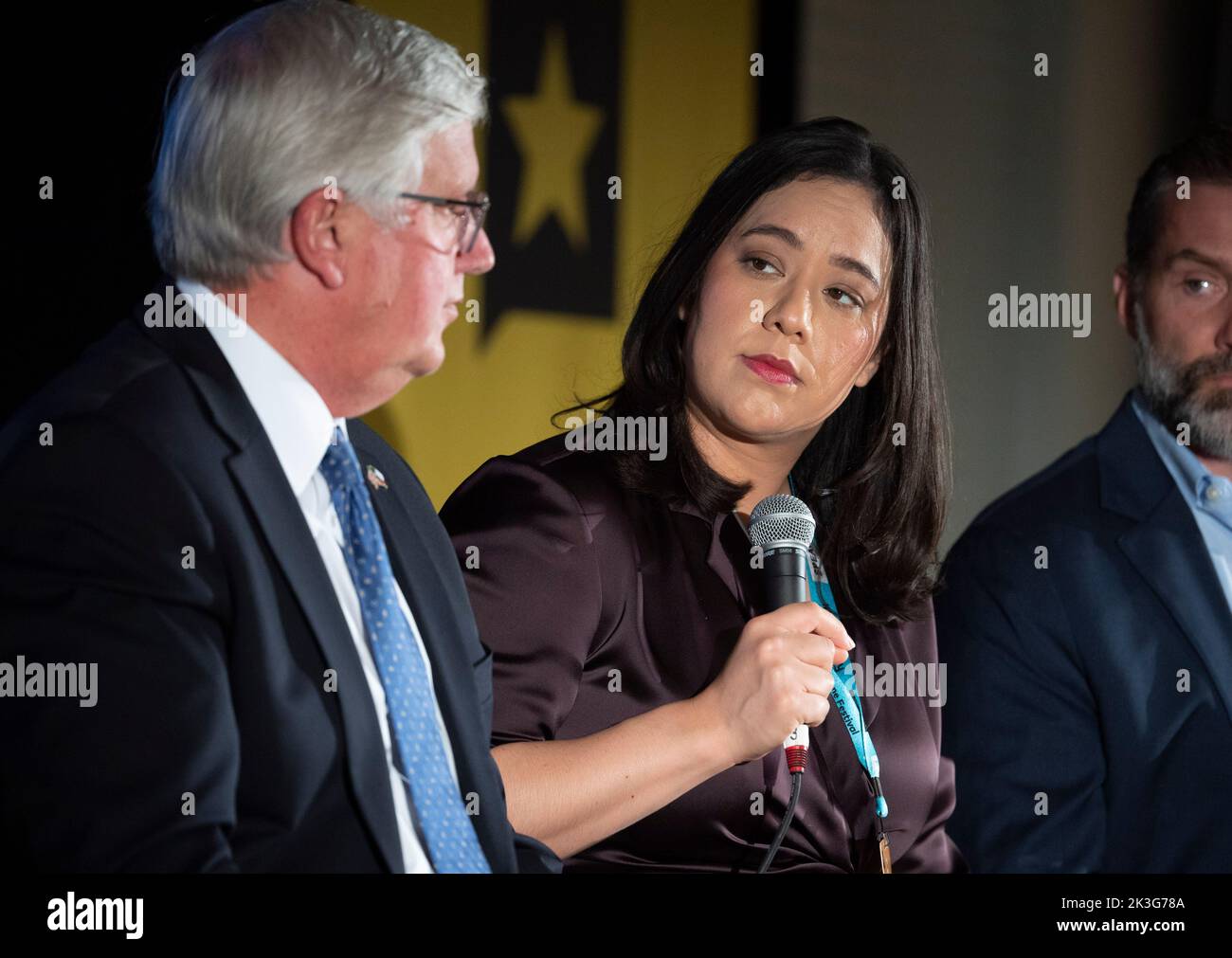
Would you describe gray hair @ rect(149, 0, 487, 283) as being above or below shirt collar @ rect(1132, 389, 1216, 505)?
above

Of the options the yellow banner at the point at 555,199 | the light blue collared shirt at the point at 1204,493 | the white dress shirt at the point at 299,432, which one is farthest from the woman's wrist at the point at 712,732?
the light blue collared shirt at the point at 1204,493

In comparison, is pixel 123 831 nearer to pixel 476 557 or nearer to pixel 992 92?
pixel 476 557

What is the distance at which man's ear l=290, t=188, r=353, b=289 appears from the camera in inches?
69.0

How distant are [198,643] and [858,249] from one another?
52.3 inches

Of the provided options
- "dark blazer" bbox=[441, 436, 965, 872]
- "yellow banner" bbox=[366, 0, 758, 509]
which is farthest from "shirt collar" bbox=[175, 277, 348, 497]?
"yellow banner" bbox=[366, 0, 758, 509]

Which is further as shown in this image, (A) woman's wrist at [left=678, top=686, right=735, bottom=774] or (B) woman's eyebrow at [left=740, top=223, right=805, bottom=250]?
(B) woman's eyebrow at [left=740, top=223, right=805, bottom=250]

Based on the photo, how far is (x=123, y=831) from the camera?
1.49 m

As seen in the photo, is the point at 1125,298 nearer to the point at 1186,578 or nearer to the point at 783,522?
the point at 1186,578

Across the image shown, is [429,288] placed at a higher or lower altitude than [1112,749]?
higher

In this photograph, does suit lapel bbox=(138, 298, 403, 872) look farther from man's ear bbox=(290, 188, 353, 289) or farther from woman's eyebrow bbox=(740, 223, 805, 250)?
woman's eyebrow bbox=(740, 223, 805, 250)

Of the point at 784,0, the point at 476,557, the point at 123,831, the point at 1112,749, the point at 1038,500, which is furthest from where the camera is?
the point at 784,0

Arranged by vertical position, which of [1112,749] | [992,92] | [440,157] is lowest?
[1112,749]

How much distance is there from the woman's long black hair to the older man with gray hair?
613 millimetres
